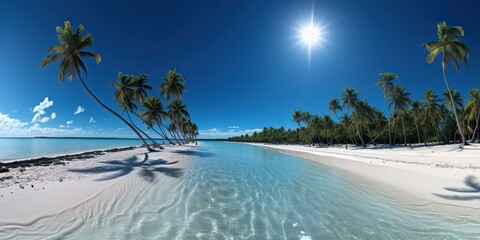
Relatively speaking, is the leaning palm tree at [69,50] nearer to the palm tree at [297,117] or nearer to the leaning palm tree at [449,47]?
the leaning palm tree at [449,47]

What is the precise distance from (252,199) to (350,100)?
155 ft

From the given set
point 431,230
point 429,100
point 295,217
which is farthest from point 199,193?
point 429,100

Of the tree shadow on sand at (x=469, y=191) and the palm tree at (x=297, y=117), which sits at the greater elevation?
the palm tree at (x=297, y=117)

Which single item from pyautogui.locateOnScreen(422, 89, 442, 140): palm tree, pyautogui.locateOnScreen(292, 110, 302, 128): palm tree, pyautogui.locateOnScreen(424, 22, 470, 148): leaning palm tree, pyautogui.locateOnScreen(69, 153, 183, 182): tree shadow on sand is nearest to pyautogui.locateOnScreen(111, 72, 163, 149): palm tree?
pyautogui.locateOnScreen(69, 153, 183, 182): tree shadow on sand

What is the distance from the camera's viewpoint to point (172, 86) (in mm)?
Result: 43062

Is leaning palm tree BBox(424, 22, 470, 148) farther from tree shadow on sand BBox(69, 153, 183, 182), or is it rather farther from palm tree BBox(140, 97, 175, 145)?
palm tree BBox(140, 97, 175, 145)

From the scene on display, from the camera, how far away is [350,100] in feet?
160

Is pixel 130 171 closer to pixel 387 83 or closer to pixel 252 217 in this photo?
pixel 252 217

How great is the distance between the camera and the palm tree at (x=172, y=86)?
141 ft

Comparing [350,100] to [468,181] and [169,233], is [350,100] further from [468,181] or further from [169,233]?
[169,233]

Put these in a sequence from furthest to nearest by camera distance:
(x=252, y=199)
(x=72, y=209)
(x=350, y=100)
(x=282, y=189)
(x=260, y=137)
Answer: (x=260, y=137)
(x=350, y=100)
(x=282, y=189)
(x=252, y=199)
(x=72, y=209)

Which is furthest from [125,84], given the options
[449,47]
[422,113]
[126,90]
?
[422,113]

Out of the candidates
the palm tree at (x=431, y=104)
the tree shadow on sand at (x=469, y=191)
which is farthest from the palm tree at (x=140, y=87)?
the palm tree at (x=431, y=104)

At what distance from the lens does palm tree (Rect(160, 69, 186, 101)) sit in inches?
1694
